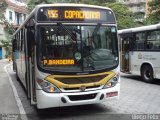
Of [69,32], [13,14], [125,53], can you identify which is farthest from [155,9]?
[13,14]

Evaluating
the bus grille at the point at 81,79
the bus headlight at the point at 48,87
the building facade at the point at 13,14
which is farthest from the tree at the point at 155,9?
the building facade at the point at 13,14

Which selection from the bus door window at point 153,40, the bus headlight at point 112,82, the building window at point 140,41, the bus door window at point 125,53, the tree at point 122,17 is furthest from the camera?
the tree at point 122,17

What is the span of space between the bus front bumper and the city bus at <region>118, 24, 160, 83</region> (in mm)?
5872

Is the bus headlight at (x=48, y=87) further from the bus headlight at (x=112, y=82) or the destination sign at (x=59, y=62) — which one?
the bus headlight at (x=112, y=82)

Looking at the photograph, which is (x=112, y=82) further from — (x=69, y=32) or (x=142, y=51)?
(x=142, y=51)

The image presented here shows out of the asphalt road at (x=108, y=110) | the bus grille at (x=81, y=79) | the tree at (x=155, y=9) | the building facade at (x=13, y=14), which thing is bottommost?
the asphalt road at (x=108, y=110)

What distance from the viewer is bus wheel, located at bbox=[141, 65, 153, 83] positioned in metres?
13.9

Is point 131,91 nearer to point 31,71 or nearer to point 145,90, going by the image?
point 145,90

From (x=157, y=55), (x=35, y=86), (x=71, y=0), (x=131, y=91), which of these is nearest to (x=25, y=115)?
(x=35, y=86)

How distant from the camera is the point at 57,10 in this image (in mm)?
7805

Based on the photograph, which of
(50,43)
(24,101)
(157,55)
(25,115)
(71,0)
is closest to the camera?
(50,43)

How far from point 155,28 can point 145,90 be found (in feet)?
10.0

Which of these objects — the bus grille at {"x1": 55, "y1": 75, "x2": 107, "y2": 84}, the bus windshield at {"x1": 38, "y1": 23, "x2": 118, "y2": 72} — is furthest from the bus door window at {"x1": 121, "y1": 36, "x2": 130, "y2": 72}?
the bus grille at {"x1": 55, "y1": 75, "x2": 107, "y2": 84}

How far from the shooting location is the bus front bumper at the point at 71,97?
24.5 ft
